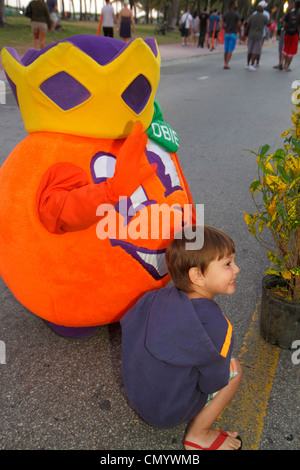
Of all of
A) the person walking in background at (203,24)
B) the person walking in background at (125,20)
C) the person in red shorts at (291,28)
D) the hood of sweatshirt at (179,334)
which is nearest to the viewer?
the hood of sweatshirt at (179,334)

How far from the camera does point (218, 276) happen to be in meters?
1.78

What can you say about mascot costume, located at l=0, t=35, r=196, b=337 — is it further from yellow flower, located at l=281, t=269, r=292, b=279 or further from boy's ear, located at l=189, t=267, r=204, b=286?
yellow flower, located at l=281, t=269, r=292, b=279

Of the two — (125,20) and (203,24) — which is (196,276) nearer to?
(125,20)

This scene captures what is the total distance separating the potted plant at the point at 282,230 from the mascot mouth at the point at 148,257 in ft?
1.63

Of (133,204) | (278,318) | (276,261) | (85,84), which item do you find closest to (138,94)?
(85,84)

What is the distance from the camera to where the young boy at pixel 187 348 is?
65.9 inches

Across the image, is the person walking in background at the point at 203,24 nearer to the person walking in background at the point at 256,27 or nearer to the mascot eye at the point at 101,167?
the person walking in background at the point at 256,27

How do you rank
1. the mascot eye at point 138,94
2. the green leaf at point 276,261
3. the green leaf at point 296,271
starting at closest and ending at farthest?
the mascot eye at point 138,94
the green leaf at point 296,271
the green leaf at point 276,261

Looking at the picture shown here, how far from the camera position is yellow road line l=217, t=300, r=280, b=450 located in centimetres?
197

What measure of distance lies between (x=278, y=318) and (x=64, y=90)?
5.24 feet

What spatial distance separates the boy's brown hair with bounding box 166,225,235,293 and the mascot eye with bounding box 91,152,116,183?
453 millimetres

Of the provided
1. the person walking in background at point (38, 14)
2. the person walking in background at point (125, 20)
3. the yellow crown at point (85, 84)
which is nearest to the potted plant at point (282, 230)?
the yellow crown at point (85, 84)

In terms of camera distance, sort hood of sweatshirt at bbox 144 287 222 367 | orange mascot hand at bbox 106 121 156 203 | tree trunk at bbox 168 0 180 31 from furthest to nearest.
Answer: tree trunk at bbox 168 0 180 31 < orange mascot hand at bbox 106 121 156 203 < hood of sweatshirt at bbox 144 287 222 367

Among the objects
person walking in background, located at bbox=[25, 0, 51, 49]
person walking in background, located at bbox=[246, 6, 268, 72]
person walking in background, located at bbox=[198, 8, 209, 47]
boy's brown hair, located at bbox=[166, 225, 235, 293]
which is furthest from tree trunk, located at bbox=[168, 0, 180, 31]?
boy's brown hair, located at bbox=[166, 225, 235, 293]
